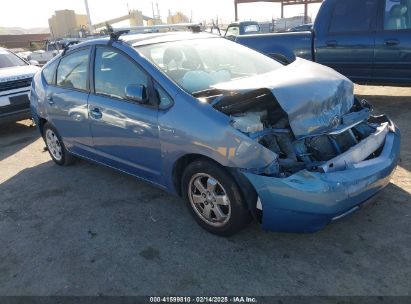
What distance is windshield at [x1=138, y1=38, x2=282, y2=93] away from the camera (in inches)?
145

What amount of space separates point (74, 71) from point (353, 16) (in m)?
4.67

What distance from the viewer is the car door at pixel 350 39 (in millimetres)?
6562

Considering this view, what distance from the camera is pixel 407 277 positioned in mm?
2719

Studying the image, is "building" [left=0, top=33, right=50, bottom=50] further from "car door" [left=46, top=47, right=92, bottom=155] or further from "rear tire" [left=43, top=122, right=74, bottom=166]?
"car door" [left=46, top=47, right=92, bottom=155]

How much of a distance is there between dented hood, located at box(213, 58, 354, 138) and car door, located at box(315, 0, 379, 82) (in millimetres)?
3371

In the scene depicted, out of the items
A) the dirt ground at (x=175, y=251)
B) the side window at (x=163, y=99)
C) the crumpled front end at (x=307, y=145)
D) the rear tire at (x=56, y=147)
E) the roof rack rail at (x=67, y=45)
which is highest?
the roof rack rail at (x=67, y=45)

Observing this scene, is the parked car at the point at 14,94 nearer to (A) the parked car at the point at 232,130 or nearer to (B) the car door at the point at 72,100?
(B) the car door at the point at 72,100

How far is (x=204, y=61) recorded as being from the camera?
4.09 metres

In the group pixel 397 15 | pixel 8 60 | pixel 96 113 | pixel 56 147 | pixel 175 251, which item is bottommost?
pixel 175 251

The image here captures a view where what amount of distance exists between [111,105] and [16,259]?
1628 mm

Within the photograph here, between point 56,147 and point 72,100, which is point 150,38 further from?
point 56,147

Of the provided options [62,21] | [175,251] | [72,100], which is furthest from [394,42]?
[62,21]

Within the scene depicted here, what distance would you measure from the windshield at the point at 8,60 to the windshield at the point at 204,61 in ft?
19.2

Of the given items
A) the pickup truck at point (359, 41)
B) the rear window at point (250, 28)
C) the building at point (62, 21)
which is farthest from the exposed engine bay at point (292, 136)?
the building at point (62, 21)
